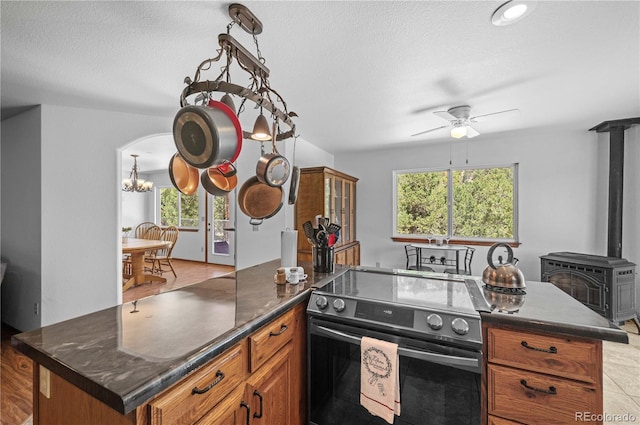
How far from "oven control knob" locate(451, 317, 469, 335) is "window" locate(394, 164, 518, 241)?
11.2 feet

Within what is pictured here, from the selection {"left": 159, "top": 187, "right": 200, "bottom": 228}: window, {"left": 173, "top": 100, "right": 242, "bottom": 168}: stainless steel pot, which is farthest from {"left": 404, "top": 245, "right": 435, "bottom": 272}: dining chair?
{"left": 159, "top": 187, "right": 200, "bottom": 228}: window

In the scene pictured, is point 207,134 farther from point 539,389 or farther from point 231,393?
point 539,389

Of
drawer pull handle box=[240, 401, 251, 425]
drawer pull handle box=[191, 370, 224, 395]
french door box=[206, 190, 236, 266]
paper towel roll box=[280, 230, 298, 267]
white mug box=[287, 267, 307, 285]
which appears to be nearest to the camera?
drawer pull handle box=[191, 370, 224, 395]

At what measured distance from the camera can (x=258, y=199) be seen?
1.58 meters

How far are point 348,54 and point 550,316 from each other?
1.77 m

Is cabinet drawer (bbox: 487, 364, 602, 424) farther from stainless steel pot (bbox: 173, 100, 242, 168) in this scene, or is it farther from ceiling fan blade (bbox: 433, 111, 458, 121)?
ceiling fan blade (bbox: 433, 111, 458, 121)

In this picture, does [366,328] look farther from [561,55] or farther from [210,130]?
[561,55]

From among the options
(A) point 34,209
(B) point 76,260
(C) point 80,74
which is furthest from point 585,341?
(A) point 34,209

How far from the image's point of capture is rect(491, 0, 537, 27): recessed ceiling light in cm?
131

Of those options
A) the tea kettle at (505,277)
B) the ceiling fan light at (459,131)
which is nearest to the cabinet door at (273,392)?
the tea kettle at (505,277)

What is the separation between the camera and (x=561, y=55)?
181 centimetres

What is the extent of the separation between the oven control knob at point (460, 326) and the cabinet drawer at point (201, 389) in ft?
2.99

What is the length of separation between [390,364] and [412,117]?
8.35 ft

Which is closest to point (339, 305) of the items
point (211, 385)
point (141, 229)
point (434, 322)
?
point (434, 322)
